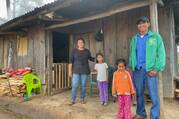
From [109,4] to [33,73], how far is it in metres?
3.63

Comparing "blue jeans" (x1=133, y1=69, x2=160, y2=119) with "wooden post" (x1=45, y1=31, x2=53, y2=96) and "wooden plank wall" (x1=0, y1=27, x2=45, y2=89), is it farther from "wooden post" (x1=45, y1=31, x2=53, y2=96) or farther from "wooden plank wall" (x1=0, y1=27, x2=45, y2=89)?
"wooden plank wall" (x1=0, y1=27, x2=45, y2=89)

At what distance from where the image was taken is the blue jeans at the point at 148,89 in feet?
13.1

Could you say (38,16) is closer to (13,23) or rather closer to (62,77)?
(13,23)

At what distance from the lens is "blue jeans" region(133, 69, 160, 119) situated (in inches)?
157

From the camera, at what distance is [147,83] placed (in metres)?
4.12

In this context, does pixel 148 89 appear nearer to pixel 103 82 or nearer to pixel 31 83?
pixel 103 82

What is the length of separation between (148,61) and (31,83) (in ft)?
15.0

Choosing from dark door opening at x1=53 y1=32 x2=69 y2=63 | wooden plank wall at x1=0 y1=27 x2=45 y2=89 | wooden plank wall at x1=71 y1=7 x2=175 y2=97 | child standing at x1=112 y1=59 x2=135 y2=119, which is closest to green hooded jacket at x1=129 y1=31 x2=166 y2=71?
child standing at x1=112 y1=59 x2=135 y2=119

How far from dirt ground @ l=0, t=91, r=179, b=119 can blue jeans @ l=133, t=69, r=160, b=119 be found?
0.71 metres

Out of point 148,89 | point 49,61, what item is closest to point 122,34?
point 49,61

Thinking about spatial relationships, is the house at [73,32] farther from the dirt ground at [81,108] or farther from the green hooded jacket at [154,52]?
the green hooded jacket at [154,52]

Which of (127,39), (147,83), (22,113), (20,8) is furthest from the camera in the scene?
(20,8)

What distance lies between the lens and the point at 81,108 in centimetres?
554

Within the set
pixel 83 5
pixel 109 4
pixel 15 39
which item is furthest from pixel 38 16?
pixel 15 39
